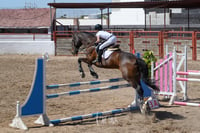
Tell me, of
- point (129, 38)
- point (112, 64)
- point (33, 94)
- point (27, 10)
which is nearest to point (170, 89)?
point (112, 64)

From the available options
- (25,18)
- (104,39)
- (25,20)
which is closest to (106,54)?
(104,39)

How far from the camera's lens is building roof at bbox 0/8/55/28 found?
1630 inches

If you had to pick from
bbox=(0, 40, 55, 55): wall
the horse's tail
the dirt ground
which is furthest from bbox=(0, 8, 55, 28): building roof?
the horse's tail

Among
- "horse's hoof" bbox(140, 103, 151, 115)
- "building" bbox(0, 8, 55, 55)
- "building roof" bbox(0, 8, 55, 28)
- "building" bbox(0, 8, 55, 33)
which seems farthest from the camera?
"building roof" bbox(0, 8, 55, 28)

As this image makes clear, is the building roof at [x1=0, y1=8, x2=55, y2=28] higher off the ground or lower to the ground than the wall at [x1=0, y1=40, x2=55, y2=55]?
higher

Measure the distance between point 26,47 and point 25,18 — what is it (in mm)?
20062

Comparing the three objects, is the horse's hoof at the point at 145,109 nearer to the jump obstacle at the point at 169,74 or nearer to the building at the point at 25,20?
the jump obstacle at the point at 169,74

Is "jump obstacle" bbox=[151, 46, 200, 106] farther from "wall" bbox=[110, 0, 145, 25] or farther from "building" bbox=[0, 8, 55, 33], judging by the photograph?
"wall" bbox=[110, 0, 145, 25]

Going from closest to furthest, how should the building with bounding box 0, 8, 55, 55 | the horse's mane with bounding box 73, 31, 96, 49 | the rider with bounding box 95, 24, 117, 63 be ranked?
the rider with bounding box 95, 24, 117, 63 < the horse's mane with bounding box 73, 31, 96, 49 < the building with bounding box 0, 8, 55, 55

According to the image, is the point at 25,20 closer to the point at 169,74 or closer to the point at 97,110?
the point at 169,74

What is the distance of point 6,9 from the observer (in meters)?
45.5

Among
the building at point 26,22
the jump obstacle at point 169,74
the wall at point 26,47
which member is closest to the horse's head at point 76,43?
the jump obstacle at point 169,74

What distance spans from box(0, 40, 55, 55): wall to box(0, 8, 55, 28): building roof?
17.1m

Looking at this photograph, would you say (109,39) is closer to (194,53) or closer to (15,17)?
(194,53)
